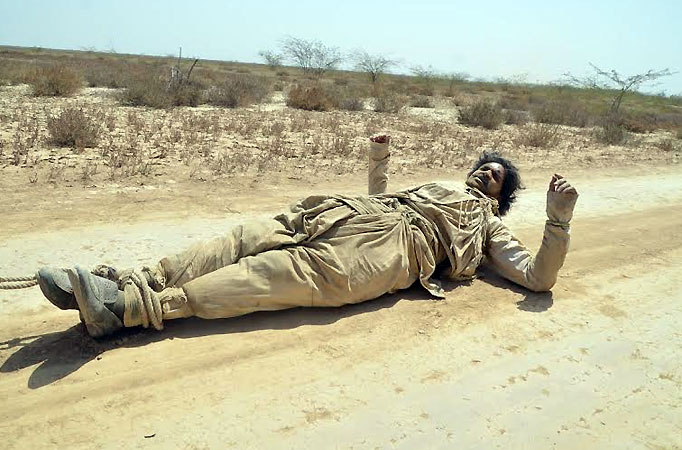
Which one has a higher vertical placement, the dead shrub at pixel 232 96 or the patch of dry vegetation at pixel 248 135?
the dead shrub at pixel 232 96

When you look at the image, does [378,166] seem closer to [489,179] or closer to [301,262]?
[489,179]

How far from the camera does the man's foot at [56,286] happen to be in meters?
2.70

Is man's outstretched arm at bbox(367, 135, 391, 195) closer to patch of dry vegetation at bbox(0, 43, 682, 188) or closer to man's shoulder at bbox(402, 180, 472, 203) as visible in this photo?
man's shoulder at bbox(402, 180, 472, 203)

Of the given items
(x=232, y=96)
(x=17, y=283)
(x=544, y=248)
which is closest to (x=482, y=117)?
(x=232, y=96)

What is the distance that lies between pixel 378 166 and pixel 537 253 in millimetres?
1657

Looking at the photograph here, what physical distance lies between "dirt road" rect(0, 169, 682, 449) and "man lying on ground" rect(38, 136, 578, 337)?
0.19 metres

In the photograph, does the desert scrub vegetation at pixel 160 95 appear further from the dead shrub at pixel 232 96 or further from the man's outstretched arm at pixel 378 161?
→ the man's outstretched arm at pixel 378 161

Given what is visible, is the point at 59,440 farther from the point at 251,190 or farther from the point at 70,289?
the point at 251,190

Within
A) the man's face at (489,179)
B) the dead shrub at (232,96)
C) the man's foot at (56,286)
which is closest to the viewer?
the man's foot at (56,286)

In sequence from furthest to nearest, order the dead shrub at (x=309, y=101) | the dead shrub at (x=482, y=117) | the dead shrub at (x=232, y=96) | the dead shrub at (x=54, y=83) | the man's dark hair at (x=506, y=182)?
1. the dead shrub at (x=309, y=101)
2. the dead shrub at (x=482, y=117)
3. the dead shrub at (x=232, y=96)
4. the dead shrub at (x=54, y=83)
5. the man's dark hair at (x=506, y=182)

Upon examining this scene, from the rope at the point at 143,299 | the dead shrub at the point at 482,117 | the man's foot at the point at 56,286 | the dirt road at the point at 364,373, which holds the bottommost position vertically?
the dirt road at the point at 364,373

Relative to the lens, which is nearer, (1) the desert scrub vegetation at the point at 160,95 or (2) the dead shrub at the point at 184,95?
(1) the desert scrub vegetation at the point at 160,95

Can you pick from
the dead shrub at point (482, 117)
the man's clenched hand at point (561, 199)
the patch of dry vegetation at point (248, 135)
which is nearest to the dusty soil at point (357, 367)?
the man's clenched hand at point (561, 199)

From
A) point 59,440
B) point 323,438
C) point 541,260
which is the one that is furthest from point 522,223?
point 59,440
